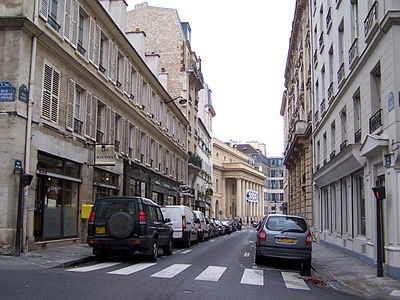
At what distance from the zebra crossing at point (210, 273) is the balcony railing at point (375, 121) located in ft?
16.3

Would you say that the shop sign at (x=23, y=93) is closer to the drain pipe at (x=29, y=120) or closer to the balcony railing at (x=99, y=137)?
the drain pipe at (x=29, y=120)

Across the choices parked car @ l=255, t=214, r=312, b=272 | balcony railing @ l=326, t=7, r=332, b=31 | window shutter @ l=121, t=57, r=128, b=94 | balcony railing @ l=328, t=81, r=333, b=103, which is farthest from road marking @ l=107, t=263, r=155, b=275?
balcony railing @ l=326, t=7, r=332, b=31

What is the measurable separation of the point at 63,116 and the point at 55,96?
930mm

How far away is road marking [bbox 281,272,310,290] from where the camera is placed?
33.6 ft

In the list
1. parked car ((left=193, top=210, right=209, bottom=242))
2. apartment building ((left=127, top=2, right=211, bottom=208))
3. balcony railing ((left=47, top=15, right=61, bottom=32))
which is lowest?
parked car ((left=193, top=210, right=209, bottom=242))

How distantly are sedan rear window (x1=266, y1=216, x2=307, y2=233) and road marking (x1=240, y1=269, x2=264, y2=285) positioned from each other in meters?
1.74

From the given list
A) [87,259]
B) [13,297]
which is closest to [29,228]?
[87,259]

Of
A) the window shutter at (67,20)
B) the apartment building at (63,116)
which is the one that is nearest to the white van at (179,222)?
the apartment building at (63,116)

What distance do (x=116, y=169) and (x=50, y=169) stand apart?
7074 millimetres

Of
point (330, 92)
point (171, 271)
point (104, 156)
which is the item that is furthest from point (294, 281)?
point (330, 92)

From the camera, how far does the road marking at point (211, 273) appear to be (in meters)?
10.7

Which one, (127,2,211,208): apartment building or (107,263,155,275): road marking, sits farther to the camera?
(127,2,211,208): apartment building

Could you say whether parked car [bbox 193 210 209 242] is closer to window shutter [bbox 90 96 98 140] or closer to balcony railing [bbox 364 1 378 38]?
window shutter [bbox 90 96 98 140]

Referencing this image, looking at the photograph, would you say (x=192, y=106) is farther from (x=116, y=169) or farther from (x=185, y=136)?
(x=116, y=169)
